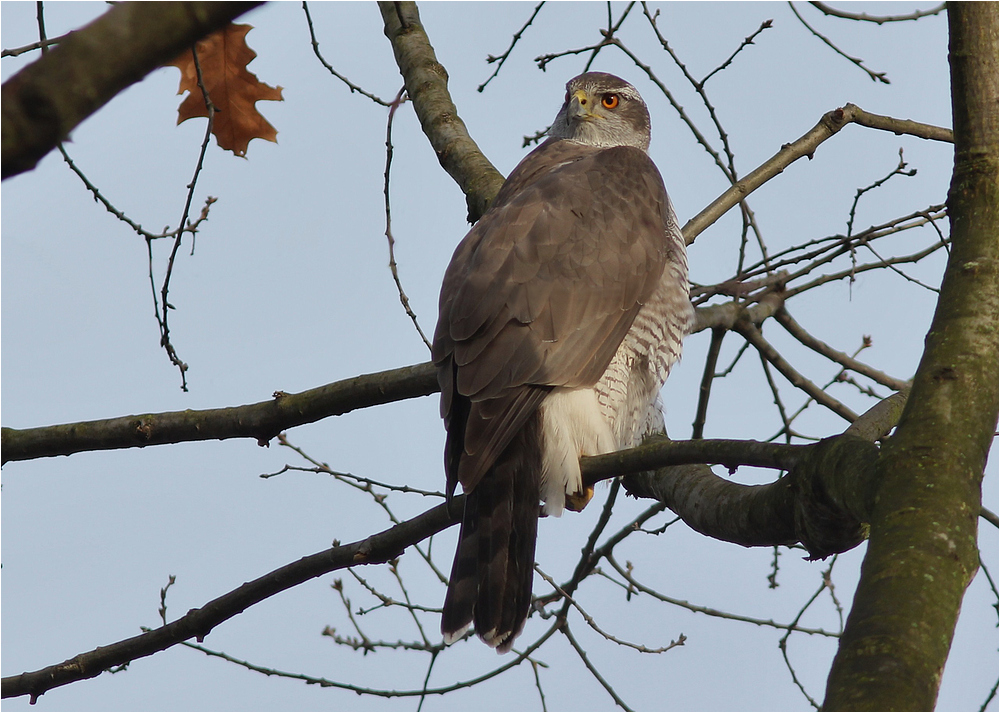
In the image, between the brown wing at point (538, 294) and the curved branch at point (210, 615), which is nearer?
the curved branch at point (210, 615)

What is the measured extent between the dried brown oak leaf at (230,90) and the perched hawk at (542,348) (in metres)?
1.10

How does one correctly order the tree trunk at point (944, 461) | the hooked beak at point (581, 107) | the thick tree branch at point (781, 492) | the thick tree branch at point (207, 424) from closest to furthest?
the tree trunk at point (944, 461)
the thick tree branch at point (781, 492)
the thick tree branch at point (207, 424)
the hooked beak at point (581, 107)

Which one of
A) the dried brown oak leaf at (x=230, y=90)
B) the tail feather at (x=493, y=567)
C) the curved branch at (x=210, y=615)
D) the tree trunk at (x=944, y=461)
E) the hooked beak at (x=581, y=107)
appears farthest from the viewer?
the hooked beak at (x=581, y=107)

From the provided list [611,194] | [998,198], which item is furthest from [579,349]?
[998,198]

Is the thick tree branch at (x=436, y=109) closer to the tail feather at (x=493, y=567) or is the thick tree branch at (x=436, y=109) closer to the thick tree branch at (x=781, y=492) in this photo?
the tail feather at (x=493, y=567)

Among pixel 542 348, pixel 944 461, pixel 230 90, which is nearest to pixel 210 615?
pixel 542 348

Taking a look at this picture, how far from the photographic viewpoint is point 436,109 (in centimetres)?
495

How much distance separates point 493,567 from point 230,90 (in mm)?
2393

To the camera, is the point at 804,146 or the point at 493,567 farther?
the point at 804,146

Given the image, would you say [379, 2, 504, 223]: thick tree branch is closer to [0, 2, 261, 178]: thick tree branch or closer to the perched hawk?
the perched hawk

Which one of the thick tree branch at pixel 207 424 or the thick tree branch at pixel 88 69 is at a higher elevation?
the thick tree branch at pixel 207 424


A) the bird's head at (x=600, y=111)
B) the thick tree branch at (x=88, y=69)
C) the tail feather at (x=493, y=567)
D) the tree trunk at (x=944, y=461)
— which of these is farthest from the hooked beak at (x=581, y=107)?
the thick tree branch at (x=88, y=69)

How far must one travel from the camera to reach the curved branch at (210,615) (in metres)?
2.95

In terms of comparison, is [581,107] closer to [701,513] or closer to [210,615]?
[701,513]
